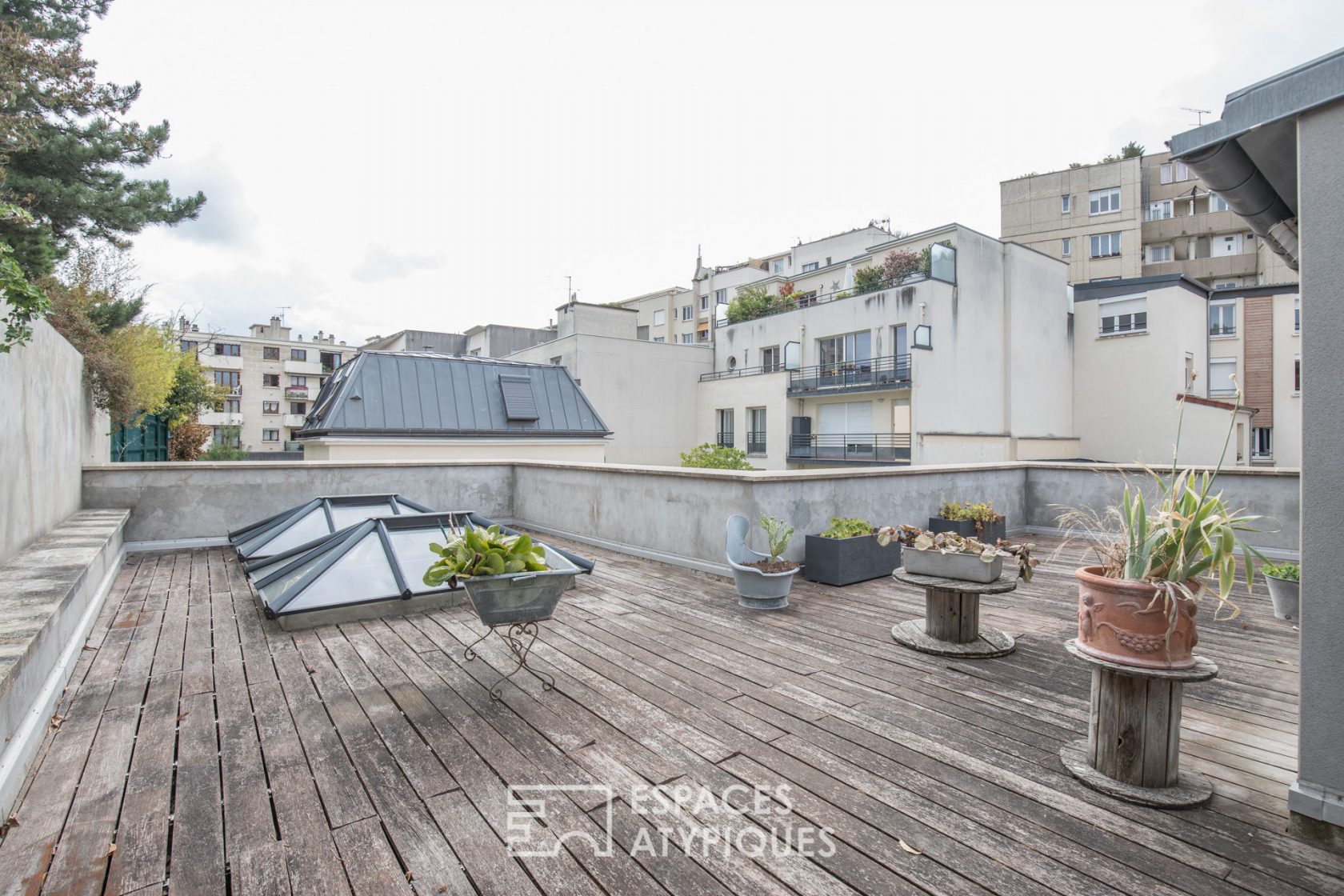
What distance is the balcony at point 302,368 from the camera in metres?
51.2

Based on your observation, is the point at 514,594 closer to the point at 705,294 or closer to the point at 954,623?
the point at 954,623

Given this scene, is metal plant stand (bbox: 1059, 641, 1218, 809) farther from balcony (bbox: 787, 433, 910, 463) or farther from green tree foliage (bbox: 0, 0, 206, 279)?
balcony (bbox: 787, 433, 910, 463)

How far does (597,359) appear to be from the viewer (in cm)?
2534

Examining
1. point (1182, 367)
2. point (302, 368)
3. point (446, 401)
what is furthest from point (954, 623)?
point (302, 368)

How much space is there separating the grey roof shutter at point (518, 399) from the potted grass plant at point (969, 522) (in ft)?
32.1

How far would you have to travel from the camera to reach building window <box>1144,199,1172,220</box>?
3434 cm

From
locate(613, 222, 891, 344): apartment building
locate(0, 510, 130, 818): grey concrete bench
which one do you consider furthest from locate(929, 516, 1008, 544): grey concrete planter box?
locate(613, 222, 891, 344): apartment building

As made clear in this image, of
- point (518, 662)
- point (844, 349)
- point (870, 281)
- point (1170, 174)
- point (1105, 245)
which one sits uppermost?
point (1170, 174)

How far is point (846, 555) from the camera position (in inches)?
236

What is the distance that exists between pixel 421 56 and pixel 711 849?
7865 mm

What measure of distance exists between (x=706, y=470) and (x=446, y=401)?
9.55 m

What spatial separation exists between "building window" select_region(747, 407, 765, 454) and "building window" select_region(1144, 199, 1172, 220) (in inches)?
1065

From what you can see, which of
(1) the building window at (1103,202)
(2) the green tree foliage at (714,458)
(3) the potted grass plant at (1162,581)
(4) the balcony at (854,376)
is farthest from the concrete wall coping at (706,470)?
(1) the building window at (1103,202)

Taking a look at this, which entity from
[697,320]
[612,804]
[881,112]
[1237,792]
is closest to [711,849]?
[612,804]
